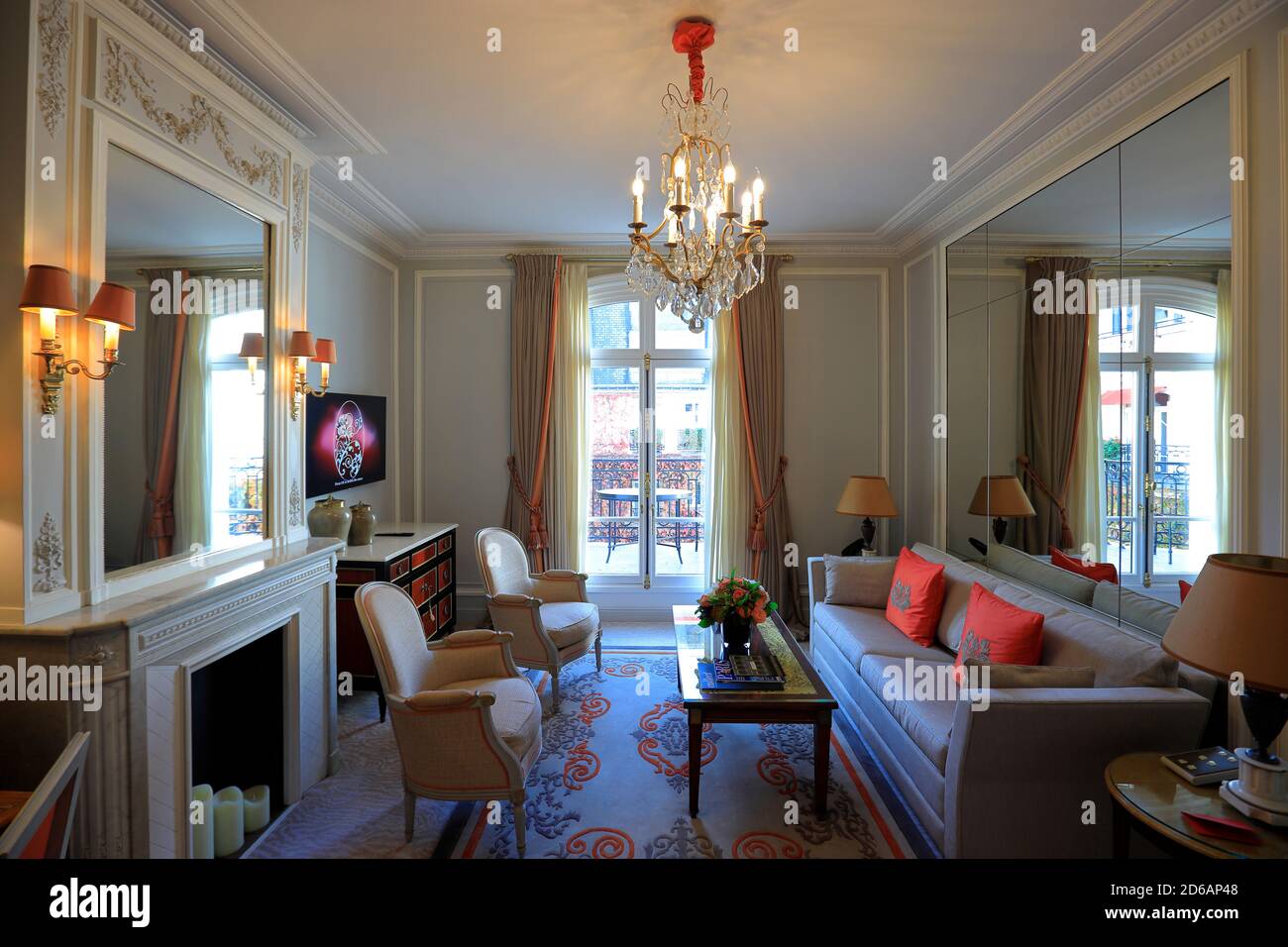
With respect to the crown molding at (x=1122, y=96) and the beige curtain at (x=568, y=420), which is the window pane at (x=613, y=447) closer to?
the beige curtain at (x=568, y=420)

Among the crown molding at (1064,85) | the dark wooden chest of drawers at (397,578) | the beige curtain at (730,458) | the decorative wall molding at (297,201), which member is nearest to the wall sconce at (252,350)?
the decorative wall molding at (297,201)

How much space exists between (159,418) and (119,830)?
128cm

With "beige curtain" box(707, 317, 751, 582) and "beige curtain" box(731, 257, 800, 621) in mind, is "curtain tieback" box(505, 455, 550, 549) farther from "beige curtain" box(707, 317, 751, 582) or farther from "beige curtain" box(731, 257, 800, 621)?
"beige curtain" box(731, 257, 800, 621)

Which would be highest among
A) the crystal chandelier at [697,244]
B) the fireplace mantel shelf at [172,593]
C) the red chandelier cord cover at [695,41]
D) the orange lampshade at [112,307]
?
the red chandelier cord cover at [695,41]

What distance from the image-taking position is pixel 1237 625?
63.3 inches

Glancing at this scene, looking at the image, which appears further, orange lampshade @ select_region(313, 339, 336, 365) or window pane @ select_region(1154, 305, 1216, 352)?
orange lampshade @ select_region(313, 339, 336, 365)

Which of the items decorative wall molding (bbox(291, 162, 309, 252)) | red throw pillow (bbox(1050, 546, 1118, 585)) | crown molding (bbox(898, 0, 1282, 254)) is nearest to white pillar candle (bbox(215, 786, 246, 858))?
decorative wall molding (bbox(291, 162, 309, 252))

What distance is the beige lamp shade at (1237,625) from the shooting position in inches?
60.7

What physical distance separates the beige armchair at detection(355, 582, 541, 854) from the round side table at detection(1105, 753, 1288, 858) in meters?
1.90

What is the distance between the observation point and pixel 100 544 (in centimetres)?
202

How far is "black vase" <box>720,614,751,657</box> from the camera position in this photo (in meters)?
3.24

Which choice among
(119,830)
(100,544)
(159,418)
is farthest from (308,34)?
(119,830)

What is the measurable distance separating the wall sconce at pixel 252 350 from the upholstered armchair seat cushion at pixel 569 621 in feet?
6.45

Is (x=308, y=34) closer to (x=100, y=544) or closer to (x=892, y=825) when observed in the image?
(x=100, y=544)
